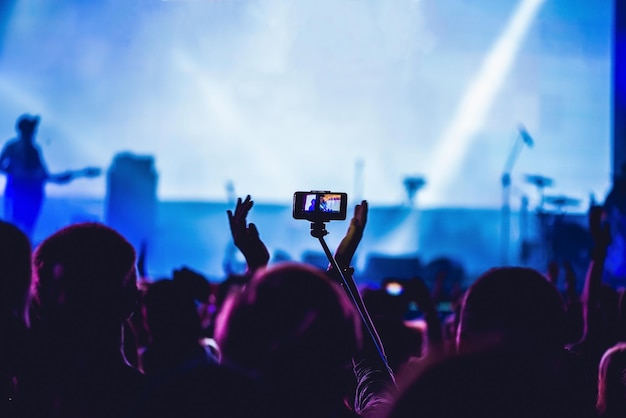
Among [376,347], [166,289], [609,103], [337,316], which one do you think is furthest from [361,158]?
[337,316]

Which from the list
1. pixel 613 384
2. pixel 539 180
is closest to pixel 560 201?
pixel 539 180

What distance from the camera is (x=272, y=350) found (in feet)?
3.13

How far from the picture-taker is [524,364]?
0.78 m

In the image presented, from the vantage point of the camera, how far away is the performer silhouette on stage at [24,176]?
7.78 m

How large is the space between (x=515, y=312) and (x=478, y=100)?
26.5 feet

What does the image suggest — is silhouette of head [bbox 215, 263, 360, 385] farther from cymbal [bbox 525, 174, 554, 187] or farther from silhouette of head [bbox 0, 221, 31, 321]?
cymbal [bbox 525, 174, 554, 187]

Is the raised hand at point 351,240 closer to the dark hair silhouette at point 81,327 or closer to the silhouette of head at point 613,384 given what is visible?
the dark hair silhouette at point 81,327

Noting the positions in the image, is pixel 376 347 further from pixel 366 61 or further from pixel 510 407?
pixel 366 61

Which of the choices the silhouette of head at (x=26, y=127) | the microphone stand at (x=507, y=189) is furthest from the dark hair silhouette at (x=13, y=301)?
the microphone stand at (x=507, y=189)

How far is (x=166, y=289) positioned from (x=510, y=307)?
1.51 m

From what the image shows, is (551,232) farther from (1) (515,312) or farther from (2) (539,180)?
(1) (515,312)

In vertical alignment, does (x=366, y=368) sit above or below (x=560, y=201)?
below

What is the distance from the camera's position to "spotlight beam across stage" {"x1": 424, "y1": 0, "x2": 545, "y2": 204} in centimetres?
877

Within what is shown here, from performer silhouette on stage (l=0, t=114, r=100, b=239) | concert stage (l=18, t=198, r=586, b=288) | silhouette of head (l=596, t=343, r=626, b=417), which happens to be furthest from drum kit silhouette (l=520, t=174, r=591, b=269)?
silhouette of head (l=596, t=343, r=626, b=417)
